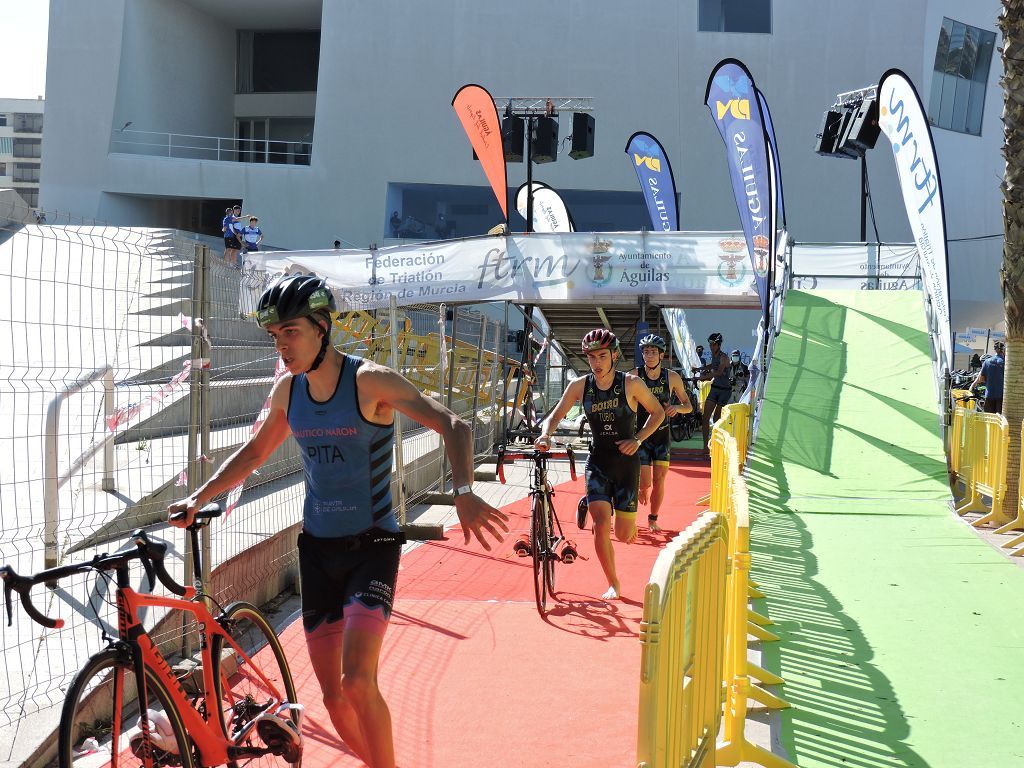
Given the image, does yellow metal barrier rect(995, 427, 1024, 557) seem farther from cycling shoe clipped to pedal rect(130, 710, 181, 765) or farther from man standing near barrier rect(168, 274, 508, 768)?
cycling shoe clipped to pedal rect(130, 710, 181, 765)

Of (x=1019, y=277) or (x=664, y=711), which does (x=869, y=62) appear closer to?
(x=1019, y=277)

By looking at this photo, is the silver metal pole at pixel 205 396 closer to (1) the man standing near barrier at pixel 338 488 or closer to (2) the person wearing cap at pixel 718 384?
(1) the man standing near barrier at pixel 338 488

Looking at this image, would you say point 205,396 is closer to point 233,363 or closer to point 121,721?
point 233,363

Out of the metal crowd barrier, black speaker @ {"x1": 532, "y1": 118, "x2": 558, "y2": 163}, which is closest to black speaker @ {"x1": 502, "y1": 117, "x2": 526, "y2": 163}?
black speaker @ {"x1": 532, "y1": 118, "x2": 558, "y2": 163}

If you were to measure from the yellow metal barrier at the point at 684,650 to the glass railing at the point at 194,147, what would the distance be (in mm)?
36459

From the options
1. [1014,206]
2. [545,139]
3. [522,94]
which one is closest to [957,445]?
[1014,206]

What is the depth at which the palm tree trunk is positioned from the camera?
1148 centimetres

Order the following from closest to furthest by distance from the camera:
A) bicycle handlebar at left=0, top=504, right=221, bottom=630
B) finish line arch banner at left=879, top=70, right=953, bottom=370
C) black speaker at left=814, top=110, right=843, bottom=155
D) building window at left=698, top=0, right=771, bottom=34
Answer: bicycle handlebar at left=0, top=504, right=221, bottom=630 → finish line arch banner at left=879, top=70, right=953, bottom=370 → black speaker at left=814, top=110, right=843, bottom=155 → building window at left=698, top=0, right=771, bottom=34

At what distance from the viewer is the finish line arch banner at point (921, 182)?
1409cm

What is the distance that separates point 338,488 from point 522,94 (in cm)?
3776

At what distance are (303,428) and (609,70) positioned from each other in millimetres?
37458

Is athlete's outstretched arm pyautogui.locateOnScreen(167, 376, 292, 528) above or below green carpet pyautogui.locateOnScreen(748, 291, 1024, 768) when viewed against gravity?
above

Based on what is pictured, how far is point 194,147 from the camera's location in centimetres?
4138

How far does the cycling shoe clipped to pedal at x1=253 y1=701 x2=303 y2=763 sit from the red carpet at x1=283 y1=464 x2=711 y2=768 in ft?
2.70
